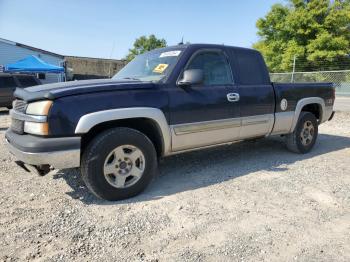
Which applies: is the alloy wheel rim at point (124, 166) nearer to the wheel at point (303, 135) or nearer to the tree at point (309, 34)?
the wheel at point (303, 135)

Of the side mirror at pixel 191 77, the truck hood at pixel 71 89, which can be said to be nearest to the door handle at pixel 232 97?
the side mirror at pixel 191 77

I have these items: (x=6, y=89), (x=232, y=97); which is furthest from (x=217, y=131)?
(x=6, y=89)

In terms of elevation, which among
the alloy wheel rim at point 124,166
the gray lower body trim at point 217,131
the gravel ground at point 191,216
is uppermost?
the gray lower body trim at point 217,131

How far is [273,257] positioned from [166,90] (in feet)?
7.37

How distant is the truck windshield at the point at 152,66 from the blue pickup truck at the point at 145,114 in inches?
0.8

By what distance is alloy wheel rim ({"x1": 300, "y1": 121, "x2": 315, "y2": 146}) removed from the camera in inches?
238

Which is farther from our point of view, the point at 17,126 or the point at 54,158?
the point at 17,126

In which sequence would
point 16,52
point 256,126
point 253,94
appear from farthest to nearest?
1. point 16,52
2. point 256,126
3. point 253,94

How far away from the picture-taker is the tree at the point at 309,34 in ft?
104

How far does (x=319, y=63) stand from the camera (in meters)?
31.9

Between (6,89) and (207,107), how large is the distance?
1209cm

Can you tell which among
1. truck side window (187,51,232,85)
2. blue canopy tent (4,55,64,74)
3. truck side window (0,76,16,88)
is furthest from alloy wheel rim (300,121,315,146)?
blue canopy tent (4,55,64,74)

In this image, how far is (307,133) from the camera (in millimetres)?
6125

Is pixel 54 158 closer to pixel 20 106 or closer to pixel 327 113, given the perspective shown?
pixel 20 106
